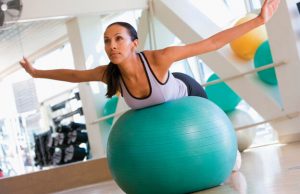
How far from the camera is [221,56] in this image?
18.7 feet

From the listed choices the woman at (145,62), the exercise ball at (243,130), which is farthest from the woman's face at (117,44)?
the exercise ball at (243,130)

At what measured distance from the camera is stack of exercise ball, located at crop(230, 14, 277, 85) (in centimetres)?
515

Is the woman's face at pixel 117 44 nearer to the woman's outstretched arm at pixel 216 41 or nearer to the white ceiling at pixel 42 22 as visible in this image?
the woman's outstretched arm at pixel 216 41

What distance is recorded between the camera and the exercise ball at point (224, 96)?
5617mm

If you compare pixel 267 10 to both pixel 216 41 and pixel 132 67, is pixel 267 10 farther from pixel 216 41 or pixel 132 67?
pixel 132 67

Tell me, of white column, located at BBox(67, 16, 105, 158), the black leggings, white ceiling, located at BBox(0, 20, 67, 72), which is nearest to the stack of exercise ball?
the black leggings

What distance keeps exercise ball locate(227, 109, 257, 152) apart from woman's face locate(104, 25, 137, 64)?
120 inches

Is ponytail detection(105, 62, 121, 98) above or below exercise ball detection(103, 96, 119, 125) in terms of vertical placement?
above

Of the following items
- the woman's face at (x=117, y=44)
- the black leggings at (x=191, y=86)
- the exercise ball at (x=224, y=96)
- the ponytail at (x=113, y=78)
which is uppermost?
the woman's face at (x=117, y=44)

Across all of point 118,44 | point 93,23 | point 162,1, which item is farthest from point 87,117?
point 118,44

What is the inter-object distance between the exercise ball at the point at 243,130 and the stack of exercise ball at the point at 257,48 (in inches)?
18.1

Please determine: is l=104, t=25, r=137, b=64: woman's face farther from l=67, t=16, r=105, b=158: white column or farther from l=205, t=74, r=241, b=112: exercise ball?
l=67, t=16, r=105, b=158: white column

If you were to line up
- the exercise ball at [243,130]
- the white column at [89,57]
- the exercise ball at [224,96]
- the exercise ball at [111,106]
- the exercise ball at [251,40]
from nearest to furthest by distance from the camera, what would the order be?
the exercise ball at [251,40], the exercise ball at [243,130], the exercise ball at [224,96], the exercise ball at [111,106], the white column at [89,57]

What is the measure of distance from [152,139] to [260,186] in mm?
560
